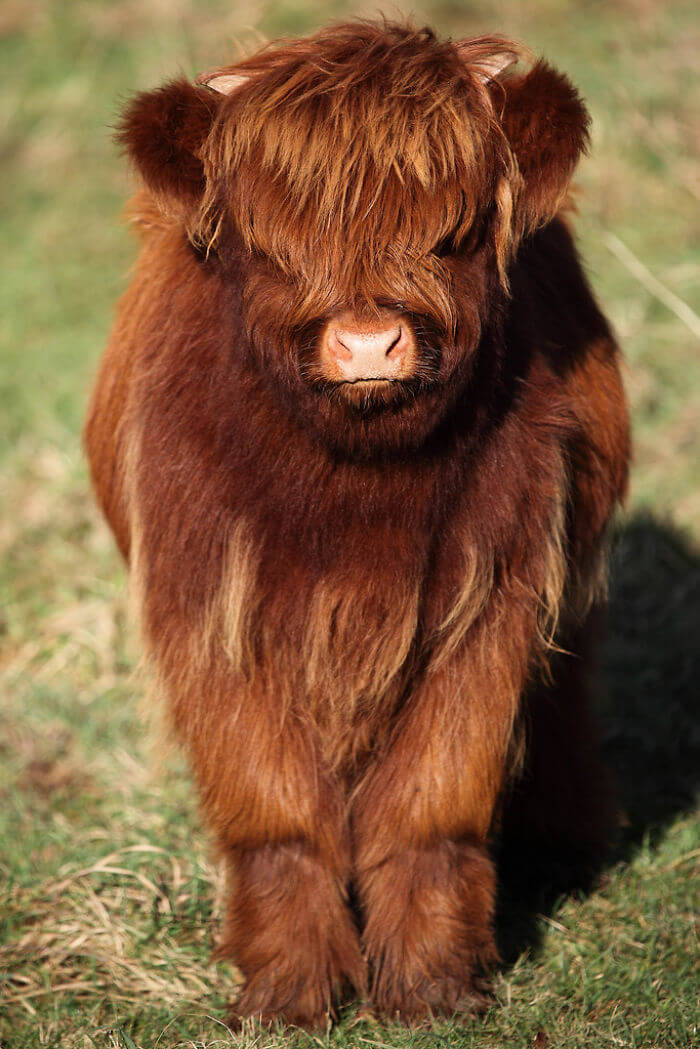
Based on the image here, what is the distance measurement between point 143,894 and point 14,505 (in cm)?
249

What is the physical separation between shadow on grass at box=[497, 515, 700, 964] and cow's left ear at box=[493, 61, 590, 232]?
1947 mm

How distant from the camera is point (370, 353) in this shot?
2418 millimetres

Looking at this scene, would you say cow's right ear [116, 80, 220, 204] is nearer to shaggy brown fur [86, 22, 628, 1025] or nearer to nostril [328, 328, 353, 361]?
shaggy brown fur [86, 22, 628, 1025]

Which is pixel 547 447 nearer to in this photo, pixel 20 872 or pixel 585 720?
pixel 585 720

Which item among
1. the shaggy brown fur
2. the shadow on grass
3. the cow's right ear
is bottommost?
the shadow on grass

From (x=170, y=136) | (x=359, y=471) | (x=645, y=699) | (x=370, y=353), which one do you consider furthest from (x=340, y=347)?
(x=645, y=699)

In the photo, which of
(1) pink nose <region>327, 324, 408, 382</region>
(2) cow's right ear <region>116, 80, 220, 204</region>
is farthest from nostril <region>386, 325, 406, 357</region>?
(2) cow's right ear <region>116, 80, 220, 204</region>

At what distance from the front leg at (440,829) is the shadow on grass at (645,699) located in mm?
442

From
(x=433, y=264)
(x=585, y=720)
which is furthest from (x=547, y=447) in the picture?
(x=585, y=720)

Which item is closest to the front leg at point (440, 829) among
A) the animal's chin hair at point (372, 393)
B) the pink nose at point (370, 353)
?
the animal's chin hair at point (372, 393)

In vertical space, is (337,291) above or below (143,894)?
above

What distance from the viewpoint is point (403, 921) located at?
10.3ft

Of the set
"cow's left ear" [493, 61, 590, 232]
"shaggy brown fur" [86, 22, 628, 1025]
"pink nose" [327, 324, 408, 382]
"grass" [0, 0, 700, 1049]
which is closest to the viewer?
"pink nose" [327, 324, 408, 382]

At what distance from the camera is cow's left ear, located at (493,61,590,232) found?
267 cm
